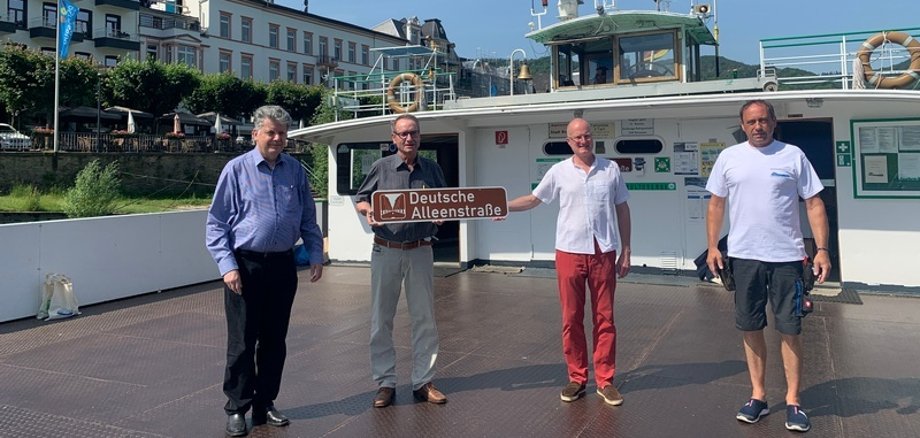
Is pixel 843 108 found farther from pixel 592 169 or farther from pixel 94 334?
pixel 94 334

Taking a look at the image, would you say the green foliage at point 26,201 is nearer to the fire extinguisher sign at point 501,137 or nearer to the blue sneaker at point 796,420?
the fire extinguisher sign at point 501,137

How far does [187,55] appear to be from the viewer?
47062 millimetres

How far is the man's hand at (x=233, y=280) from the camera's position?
11.3 feet

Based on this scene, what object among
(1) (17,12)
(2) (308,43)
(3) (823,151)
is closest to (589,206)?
(3) (823,151)

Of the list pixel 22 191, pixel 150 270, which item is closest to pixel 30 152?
pixel 22 191

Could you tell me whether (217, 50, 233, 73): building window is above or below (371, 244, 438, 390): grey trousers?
above

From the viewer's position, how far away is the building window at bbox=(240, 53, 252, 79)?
50875mm

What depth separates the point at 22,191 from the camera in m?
22.2

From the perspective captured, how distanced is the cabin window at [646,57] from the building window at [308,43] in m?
48.8

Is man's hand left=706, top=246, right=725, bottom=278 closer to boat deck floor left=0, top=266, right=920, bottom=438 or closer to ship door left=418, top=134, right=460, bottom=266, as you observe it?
boat deck floor left=0, top=266, right=920, bottom=438

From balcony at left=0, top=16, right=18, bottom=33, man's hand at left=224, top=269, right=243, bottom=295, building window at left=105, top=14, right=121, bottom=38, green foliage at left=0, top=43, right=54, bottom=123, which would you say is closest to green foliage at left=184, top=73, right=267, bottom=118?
green foliage at left=0, top=43, right=54, bottom=123

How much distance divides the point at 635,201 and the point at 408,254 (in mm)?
5861

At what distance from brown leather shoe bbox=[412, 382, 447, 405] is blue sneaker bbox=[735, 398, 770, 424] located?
69.6 inches

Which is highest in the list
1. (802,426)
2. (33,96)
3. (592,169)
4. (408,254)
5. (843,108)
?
(33,96)
